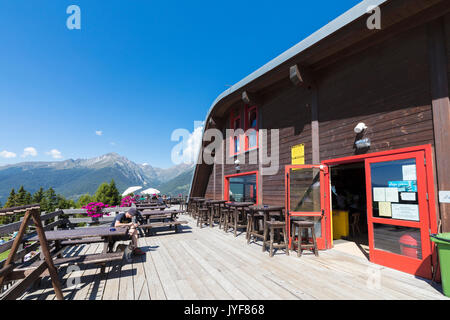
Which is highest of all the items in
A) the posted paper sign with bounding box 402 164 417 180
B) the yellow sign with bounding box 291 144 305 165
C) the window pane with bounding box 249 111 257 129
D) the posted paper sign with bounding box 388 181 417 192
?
the window pane with bounding box 249 111 257 129

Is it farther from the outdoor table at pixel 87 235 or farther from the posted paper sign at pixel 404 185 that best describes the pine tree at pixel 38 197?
the posted paper sign at pixel 404 185

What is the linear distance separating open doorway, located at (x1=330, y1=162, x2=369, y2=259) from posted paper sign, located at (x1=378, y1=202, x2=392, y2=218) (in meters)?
1.97

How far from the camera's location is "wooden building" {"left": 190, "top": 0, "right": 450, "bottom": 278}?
3.72 metres

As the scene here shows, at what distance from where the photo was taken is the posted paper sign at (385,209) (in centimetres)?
421

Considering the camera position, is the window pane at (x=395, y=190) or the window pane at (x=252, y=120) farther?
the window pane at (x=252, y=120)

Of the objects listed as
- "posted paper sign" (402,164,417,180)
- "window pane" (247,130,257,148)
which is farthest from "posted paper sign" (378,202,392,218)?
"window pane" (247,130,257,148)

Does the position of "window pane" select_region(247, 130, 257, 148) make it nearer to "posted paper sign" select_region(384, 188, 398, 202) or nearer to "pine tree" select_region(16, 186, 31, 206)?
"posted paper sign" select_region(384, 188, 398, 202)

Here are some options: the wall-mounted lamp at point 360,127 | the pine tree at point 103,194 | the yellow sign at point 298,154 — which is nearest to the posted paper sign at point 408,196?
the wall-mounted lamp at point 360,127

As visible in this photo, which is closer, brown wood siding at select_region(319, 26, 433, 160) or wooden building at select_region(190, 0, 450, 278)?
wooden building at select_region(190, 0, 450, 278)

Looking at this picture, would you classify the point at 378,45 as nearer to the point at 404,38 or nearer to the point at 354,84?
the point at 404,38

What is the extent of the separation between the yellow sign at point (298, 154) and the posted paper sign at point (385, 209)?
A: 2141 mm

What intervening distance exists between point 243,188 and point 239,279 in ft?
19.7
